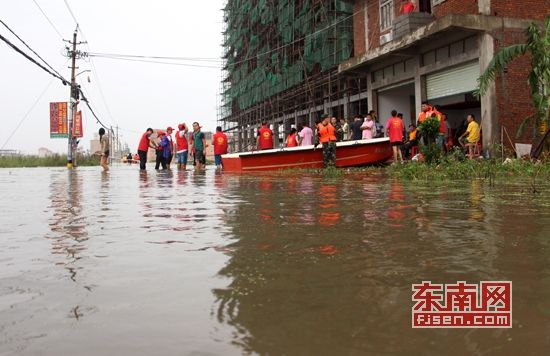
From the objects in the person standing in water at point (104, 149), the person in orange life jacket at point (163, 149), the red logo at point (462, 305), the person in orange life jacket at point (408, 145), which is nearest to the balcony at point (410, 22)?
the person in orange life jacket at point (408, 145)

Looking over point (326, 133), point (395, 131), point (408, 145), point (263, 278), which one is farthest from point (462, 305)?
point (408, 145)

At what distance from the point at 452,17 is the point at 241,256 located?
1327 centimetres

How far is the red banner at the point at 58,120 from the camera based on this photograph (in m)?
41.7

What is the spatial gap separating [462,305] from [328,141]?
12.4 metres

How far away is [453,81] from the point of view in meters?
15.7

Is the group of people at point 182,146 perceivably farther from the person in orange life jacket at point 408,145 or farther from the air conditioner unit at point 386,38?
the air conditioner unit at point 386,38

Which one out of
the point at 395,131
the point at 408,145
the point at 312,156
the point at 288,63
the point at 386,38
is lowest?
the point at 312,156

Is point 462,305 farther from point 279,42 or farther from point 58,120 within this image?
point 58,120

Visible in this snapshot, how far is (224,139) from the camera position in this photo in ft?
59.9

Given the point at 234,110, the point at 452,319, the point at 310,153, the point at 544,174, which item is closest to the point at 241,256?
the point at 452,319

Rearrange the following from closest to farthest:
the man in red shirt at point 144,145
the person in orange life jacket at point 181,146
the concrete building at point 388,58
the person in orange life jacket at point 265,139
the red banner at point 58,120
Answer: the concrete building at point 388,58
the person in orange life jacket at point 265,139
the man in red shirt at point 144,145
the person in orange life jacket at point 181,146
the red banner at point 58,120

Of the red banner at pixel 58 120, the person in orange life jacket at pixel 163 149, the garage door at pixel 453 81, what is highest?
the red banner at pixel 58 120

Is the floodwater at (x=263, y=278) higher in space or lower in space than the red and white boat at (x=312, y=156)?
lower

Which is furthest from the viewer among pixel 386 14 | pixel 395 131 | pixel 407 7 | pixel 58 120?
pixel 58 120
